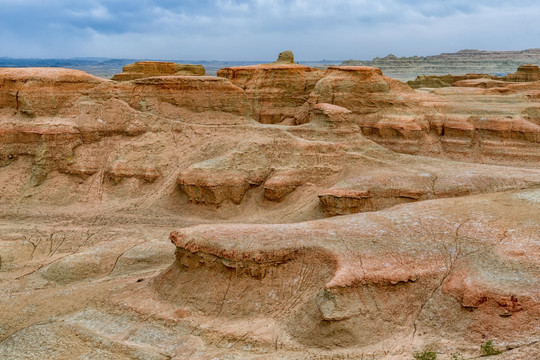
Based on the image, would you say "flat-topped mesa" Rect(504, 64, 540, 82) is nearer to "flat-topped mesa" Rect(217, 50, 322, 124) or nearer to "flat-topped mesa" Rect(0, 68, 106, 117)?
"flat-topped mesa" Rect(217, 50, 322, 124)

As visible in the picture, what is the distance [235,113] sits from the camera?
2208 cm

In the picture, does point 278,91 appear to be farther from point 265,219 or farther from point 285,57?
point 265,219

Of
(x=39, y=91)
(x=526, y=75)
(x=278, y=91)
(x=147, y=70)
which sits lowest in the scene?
(x=278, y=91)

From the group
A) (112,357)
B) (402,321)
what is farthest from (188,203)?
(402,321)

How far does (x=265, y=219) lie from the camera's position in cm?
1767

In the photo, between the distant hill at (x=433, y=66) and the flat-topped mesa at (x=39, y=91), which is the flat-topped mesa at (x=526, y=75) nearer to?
the flat-topped mesa at (x=39, y=91)

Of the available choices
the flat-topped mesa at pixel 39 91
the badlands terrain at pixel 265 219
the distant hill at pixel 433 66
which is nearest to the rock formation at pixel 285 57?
the badlands terrain at pixel 265 219

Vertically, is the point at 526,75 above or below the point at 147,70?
below

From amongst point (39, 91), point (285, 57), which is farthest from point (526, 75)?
point (39, 91)

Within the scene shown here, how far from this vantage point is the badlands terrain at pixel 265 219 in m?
9.79

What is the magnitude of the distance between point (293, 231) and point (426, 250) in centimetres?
312

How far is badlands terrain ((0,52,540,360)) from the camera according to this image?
979 cm

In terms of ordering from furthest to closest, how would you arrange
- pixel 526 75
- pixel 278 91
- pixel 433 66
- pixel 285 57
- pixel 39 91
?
pixel 433 66, pixel 526 75, pixel 285 57, pixel 278 91, pixel 39 91

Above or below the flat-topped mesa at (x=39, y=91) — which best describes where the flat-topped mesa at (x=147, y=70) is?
above
